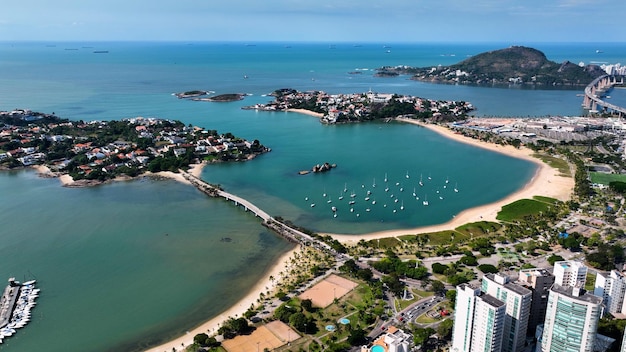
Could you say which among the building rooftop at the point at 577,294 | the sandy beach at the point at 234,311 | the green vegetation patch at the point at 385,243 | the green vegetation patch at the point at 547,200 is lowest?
the sandy beach at the point at 234,311

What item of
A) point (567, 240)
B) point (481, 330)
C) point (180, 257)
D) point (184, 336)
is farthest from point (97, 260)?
point (567, 240)

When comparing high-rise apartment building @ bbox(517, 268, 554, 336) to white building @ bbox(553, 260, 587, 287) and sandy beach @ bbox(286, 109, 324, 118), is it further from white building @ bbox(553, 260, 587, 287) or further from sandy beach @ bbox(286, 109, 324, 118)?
sandy beach @ bbox(286, 109, 324, 118)

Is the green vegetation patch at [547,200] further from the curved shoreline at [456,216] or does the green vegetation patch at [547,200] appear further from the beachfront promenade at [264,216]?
the beachfront promenade at [264,216]

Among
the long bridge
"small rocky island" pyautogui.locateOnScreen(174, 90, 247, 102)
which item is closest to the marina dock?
"small rocky island" pyautogui.locateOnScreen(174, 90, 247, 102)

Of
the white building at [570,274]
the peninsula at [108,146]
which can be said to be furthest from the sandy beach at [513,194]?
the peninsula at [108,146]

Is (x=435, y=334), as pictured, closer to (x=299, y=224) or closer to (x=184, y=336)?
(x=184, y=336)

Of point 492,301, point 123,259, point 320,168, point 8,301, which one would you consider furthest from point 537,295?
point 320,168
